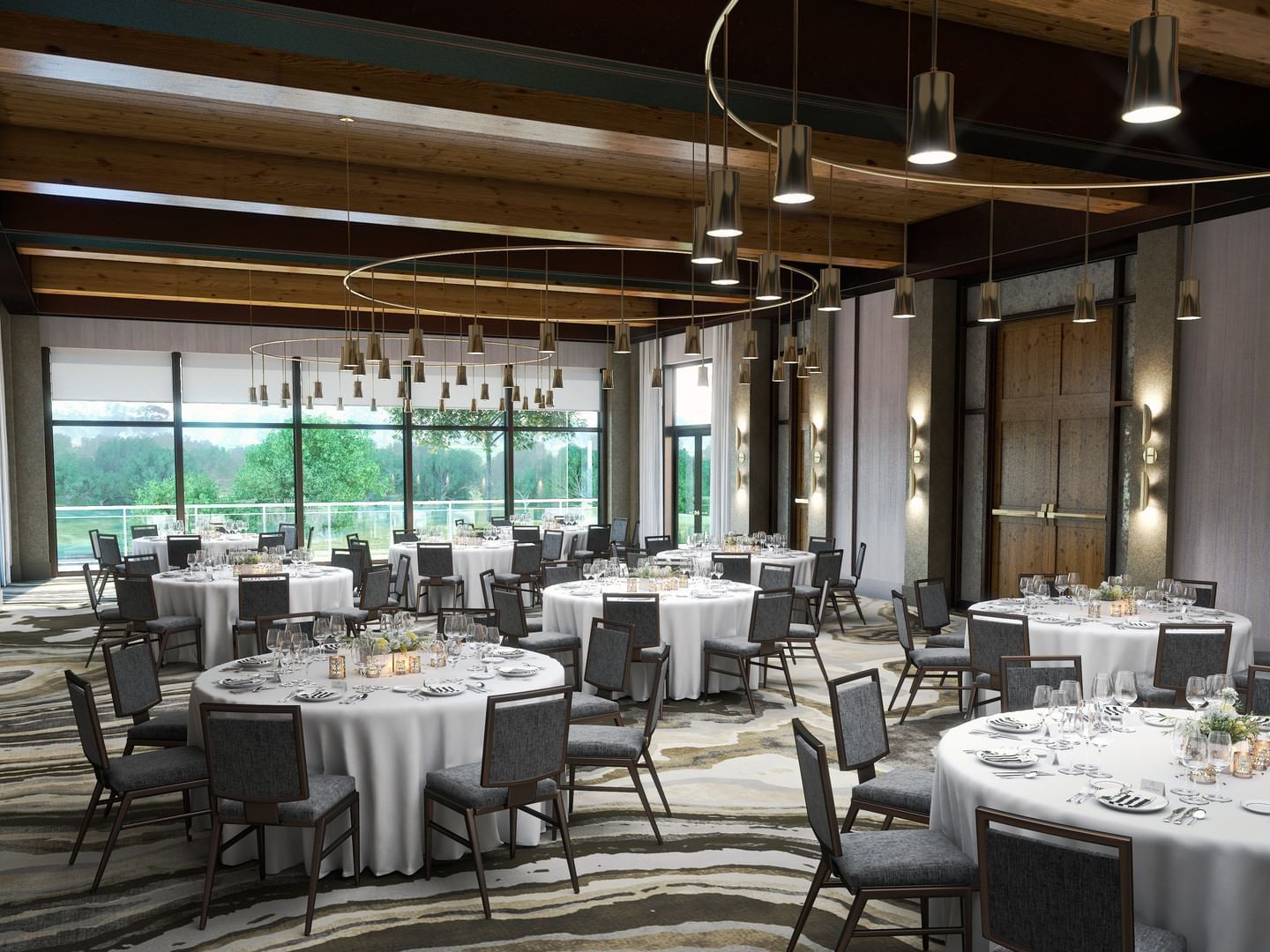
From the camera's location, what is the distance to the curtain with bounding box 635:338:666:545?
17.3 m

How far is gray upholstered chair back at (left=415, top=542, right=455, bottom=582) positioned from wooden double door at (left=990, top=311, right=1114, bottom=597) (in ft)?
20.5

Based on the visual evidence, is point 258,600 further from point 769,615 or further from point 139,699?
point 769,615

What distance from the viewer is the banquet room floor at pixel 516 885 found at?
12.7 feet

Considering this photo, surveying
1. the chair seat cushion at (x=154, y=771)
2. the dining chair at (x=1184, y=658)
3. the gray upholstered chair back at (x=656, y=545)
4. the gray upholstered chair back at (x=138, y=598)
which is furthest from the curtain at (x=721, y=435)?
the chair seat cushion at (x=154, y=771)

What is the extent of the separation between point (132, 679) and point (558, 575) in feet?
13.7

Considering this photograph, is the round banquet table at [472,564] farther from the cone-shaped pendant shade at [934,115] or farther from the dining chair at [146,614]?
the cone-shaped pendant shade at [934,115]

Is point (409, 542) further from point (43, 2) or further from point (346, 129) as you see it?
point (43, 2)

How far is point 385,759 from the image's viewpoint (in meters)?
4.31

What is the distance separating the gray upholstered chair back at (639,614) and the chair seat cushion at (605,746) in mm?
2162

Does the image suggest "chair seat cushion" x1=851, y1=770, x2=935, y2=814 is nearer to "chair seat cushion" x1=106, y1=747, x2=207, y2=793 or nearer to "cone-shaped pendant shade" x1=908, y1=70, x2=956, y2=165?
"cone-shaped pendant shade" x1=908, y1=70, x2=956, y2=165

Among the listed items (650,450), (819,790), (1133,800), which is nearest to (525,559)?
(650,450)

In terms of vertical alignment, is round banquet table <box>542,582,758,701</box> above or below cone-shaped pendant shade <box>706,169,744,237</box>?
below

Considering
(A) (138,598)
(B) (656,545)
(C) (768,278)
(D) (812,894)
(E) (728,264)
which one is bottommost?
(D) (812,894)

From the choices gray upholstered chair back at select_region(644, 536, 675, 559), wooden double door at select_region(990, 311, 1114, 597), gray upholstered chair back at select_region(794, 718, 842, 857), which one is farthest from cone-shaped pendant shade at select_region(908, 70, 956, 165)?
gray upholstered chair back at select_region(644, 536, 675, 559)
